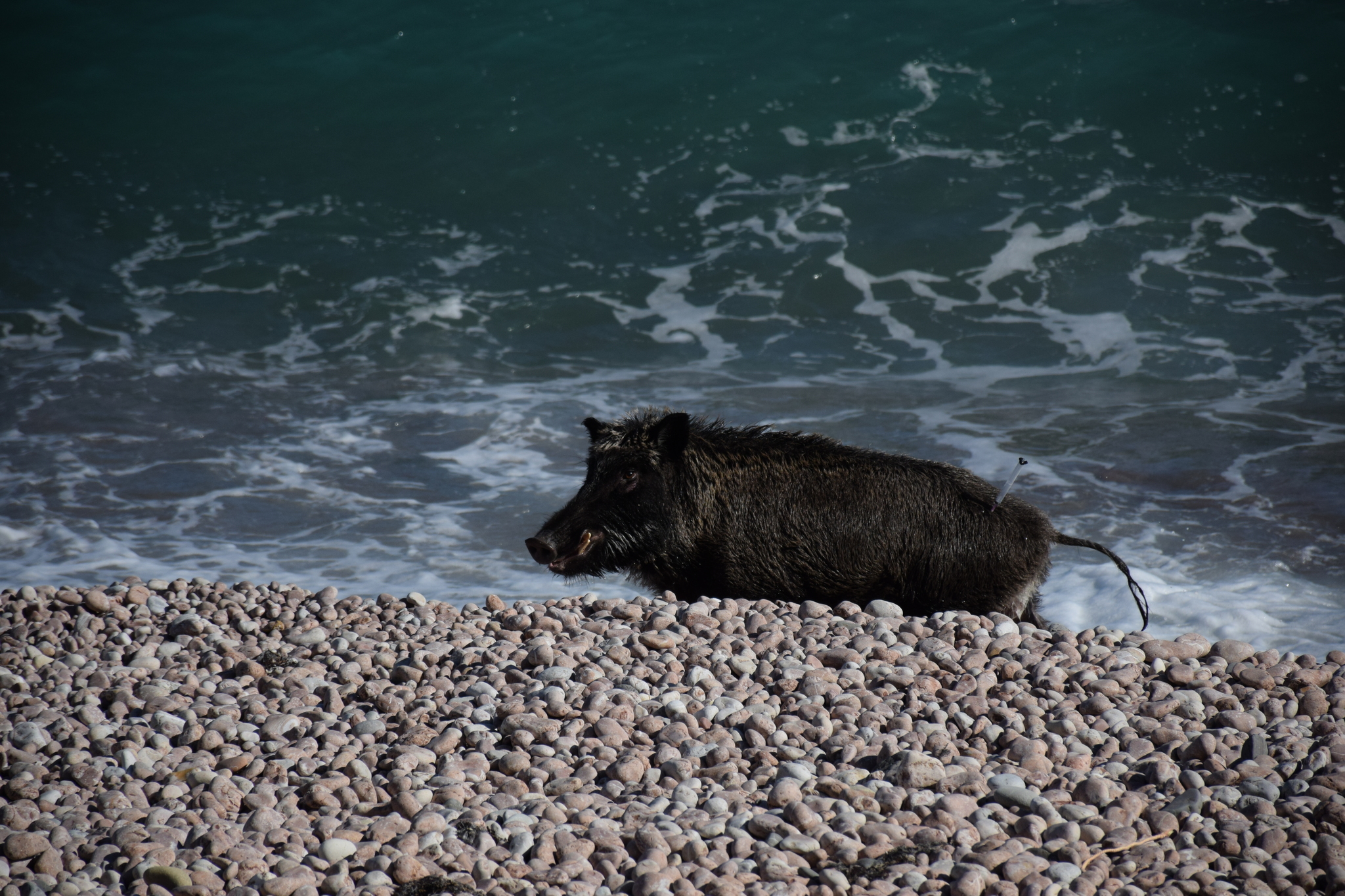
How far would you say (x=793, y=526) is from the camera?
5625mm

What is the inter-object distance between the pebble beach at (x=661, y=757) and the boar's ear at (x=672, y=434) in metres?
0.83

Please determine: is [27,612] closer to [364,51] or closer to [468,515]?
[468,515]

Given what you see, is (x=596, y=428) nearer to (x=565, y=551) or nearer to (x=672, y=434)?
(x=672, y=434)

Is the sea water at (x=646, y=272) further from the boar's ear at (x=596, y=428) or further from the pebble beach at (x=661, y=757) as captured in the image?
the pebble beach at (x=661, y=757)

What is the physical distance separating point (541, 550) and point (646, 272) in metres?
10.6

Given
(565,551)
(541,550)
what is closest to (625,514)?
(565,551)

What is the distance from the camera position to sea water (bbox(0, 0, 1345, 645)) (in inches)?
344

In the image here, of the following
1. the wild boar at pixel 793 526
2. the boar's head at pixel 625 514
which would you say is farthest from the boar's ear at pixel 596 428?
the boar's head at pixel 625 514

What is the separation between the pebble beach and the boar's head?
395mm

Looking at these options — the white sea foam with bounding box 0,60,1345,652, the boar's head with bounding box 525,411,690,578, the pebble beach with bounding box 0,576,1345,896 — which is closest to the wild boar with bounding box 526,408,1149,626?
the boar's head with bounding box 525,411,690,578

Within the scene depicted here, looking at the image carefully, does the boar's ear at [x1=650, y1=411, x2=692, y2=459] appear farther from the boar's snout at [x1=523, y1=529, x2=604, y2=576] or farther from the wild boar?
Result: the boar's snout at [x1=523, y1=529, x2=604, y2=576]

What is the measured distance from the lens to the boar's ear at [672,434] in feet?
18.5

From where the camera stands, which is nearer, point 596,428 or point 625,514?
point 625,514

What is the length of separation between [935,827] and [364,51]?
20.7 meters
